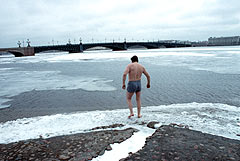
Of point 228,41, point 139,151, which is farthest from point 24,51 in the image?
point 228,41

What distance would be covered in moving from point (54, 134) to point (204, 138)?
3530 mm

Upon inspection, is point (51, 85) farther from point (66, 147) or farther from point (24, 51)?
point (24, 51)

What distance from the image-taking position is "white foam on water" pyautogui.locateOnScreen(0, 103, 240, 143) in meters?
4.78

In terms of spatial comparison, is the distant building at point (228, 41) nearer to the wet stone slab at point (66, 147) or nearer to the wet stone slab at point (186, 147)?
the wet stone slab at point (186, 147)

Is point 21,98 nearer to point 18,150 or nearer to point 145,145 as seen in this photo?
point 18,150

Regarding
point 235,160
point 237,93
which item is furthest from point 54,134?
point 237,93

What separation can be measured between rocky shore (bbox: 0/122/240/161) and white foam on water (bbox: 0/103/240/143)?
1.24 ft

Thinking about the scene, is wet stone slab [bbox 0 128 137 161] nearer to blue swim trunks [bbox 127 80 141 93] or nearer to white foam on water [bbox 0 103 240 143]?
white foam on water [bbox 0 103 240 143]

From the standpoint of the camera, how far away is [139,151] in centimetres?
378

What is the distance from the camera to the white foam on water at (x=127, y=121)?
4.78m

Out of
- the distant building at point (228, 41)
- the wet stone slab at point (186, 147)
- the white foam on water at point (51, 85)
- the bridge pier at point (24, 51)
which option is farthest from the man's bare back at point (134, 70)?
the distant building at point (228, 41)

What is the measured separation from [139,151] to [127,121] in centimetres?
169

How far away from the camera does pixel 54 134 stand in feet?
15.6

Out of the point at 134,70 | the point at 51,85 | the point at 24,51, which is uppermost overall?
the point at 24,51
